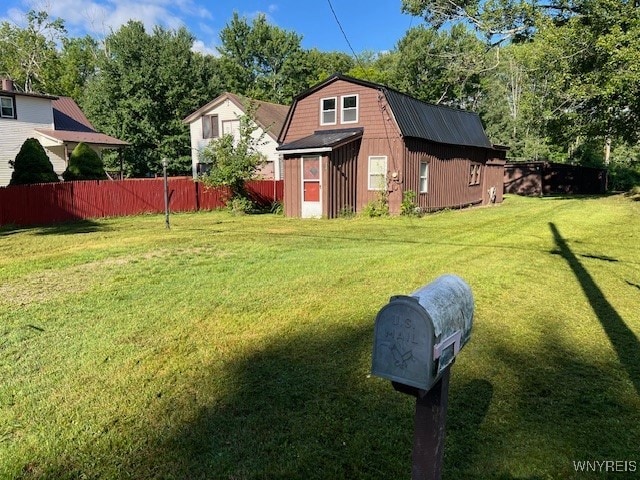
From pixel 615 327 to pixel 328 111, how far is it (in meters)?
13.8

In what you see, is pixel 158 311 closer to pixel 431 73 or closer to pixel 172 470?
pixel 172 470

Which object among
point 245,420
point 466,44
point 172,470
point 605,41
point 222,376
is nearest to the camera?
point 172,470

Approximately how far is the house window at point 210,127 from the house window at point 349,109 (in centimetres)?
1345

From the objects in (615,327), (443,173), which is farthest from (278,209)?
(615,327)

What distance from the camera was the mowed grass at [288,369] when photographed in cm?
252

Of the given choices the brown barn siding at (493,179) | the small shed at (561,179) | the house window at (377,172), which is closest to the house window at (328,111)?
the house window at (377,172)

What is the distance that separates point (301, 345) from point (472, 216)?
40.5 feet

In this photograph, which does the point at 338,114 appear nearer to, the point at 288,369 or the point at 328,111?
the point at 328,111

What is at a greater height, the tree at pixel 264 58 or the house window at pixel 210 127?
the tree at pixel 264 58

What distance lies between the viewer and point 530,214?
50.4 feet

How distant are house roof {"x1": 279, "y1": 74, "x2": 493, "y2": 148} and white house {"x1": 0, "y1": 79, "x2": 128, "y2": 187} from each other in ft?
40.9

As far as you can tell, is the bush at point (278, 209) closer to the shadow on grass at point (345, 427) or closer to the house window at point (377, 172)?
the house window at point (377, 172)

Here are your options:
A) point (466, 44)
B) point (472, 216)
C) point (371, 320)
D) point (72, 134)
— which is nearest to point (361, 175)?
point (472, 216)

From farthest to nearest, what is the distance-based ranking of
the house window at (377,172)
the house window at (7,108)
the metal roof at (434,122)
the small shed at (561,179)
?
the small shed at (561,179) < the house window at (7,108) < the house window at (377,172) < the metal roof at (434,122)
